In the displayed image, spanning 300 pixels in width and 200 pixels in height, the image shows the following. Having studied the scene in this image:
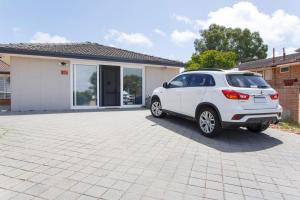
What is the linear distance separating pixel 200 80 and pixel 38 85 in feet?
24.7

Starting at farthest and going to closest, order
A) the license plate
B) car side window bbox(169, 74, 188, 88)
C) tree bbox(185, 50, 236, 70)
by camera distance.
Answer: tree bbox(185, 50, 236, 70) → car side window bbox(169, 74, 188, 88) → the license plate

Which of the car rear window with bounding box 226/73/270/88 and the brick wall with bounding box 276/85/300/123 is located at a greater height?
the car rear window with bounding box 226/73/270/88

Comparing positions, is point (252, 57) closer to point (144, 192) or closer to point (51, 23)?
point (51, 23)

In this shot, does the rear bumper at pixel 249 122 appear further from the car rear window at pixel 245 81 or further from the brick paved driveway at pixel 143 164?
the car rear window at pixel 245 81

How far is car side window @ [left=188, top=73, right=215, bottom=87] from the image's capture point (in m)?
6.33

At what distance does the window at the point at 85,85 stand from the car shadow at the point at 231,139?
5175mm

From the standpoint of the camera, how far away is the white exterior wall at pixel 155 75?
44.2 ft

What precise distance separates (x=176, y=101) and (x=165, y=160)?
3.51 m

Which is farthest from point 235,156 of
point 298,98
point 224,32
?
point 224,32

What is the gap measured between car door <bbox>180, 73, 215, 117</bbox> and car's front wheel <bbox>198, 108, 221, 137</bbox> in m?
0.36

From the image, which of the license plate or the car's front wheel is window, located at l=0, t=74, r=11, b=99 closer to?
the car's front wheel

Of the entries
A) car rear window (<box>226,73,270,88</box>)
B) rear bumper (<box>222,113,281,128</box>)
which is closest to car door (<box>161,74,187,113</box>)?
car rear window (<box>226,73,270,88</box>)

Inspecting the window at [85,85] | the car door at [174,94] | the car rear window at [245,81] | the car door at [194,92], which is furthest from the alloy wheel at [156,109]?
the window at [85,85]

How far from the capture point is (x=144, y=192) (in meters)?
3.08
